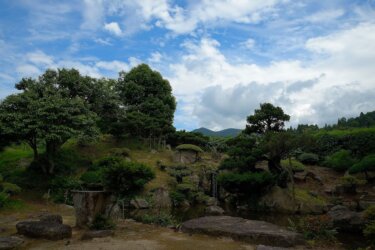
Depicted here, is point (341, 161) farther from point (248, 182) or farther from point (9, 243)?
point (9, 243)

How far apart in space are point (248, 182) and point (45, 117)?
16460 millimetres

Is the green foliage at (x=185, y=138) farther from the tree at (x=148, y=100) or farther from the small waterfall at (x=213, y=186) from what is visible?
the small waterfall at (x=213, y=186)

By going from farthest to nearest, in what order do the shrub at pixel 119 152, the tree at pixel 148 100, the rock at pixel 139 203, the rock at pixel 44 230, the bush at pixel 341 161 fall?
the bush at pixel 341 161 < the tree at pixel 148 100 < the shrub at pixel 119 152 < the rock at pixel 139 203 < the rock at pixel 44 230

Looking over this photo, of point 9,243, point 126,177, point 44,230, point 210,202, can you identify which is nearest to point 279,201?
point 210,202

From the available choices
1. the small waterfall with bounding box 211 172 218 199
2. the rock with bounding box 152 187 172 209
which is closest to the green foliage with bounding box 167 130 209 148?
the small waterfall with bounding box 211 172 218 199

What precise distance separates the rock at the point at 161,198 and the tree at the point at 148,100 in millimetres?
9472

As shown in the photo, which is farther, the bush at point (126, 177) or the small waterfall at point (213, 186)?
the small waterfall at point (213, 186)

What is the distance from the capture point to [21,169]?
27.6m

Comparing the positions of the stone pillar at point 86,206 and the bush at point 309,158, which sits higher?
the bush at point 309,158

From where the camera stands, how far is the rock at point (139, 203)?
25.2 meters

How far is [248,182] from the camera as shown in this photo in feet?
87.2

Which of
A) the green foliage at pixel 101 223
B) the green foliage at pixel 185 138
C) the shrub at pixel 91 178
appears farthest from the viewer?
the green foliage at pixel 185 138

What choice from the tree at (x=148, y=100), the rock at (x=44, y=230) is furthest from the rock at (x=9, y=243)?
the tree at (x=148, y=100)

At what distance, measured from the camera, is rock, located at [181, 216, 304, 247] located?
1103 centimetres
